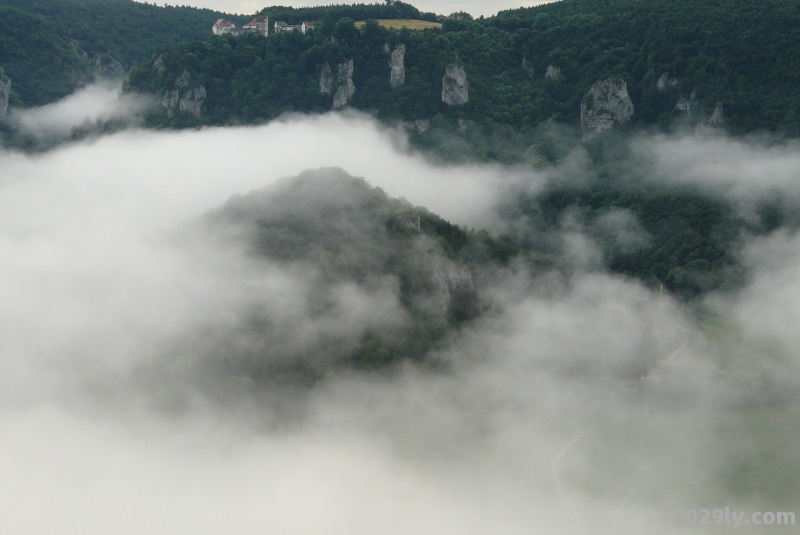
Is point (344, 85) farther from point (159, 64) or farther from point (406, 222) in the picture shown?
point (406, 222)

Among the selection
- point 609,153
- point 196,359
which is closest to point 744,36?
point 609,153

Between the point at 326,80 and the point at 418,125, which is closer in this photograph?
the point at 418,125

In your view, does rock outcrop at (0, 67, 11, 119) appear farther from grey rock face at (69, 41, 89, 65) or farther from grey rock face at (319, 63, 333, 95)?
grey rock face at (319, 63, 333, 95)

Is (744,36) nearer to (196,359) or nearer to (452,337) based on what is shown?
(452,337)

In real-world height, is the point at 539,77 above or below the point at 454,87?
above

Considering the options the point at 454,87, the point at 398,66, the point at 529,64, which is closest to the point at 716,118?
the point at 529,64

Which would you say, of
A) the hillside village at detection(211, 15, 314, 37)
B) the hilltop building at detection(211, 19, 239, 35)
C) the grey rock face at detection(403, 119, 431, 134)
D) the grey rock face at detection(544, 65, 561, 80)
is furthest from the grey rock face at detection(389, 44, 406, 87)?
the hilltop building at detection(211, 19, 239, 35)
